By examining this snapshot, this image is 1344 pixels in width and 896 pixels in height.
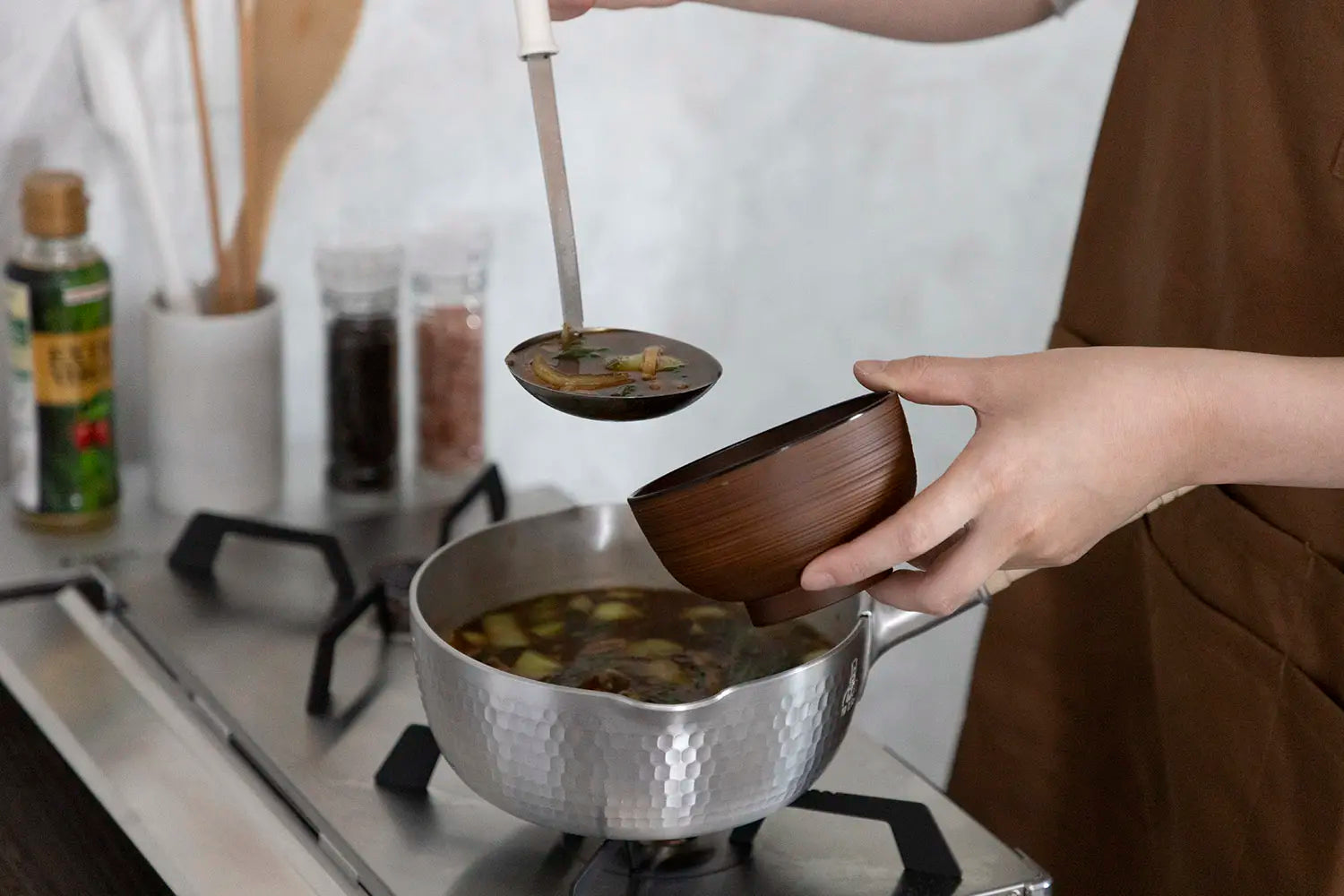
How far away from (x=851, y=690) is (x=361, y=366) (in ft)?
2.17

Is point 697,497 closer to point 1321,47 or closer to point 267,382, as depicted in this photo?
point 1321,47

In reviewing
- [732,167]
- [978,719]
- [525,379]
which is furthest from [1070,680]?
[732,167]

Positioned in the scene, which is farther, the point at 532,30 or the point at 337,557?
the point at 337,557

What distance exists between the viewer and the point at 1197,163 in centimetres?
105

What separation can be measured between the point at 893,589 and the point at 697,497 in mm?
156

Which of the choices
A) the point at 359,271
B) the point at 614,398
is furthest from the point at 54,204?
the point at 614,398

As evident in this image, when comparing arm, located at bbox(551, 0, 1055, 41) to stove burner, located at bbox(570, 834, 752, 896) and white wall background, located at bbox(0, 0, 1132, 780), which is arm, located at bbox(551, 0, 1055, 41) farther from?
stove burner, located at bbox(570, 834, 752, 896)

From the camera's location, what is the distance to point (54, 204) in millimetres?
1122

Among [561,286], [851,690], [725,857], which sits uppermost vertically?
[561,286]

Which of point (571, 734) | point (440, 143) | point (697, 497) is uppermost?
point (440, 143)

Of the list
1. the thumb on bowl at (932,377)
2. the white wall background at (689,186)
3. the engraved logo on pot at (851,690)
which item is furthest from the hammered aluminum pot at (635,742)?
the white wall background at (689,186)

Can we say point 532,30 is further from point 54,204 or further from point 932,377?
point 54,204

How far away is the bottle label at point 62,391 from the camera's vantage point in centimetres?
116

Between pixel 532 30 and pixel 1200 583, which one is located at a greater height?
pixel 532 30
